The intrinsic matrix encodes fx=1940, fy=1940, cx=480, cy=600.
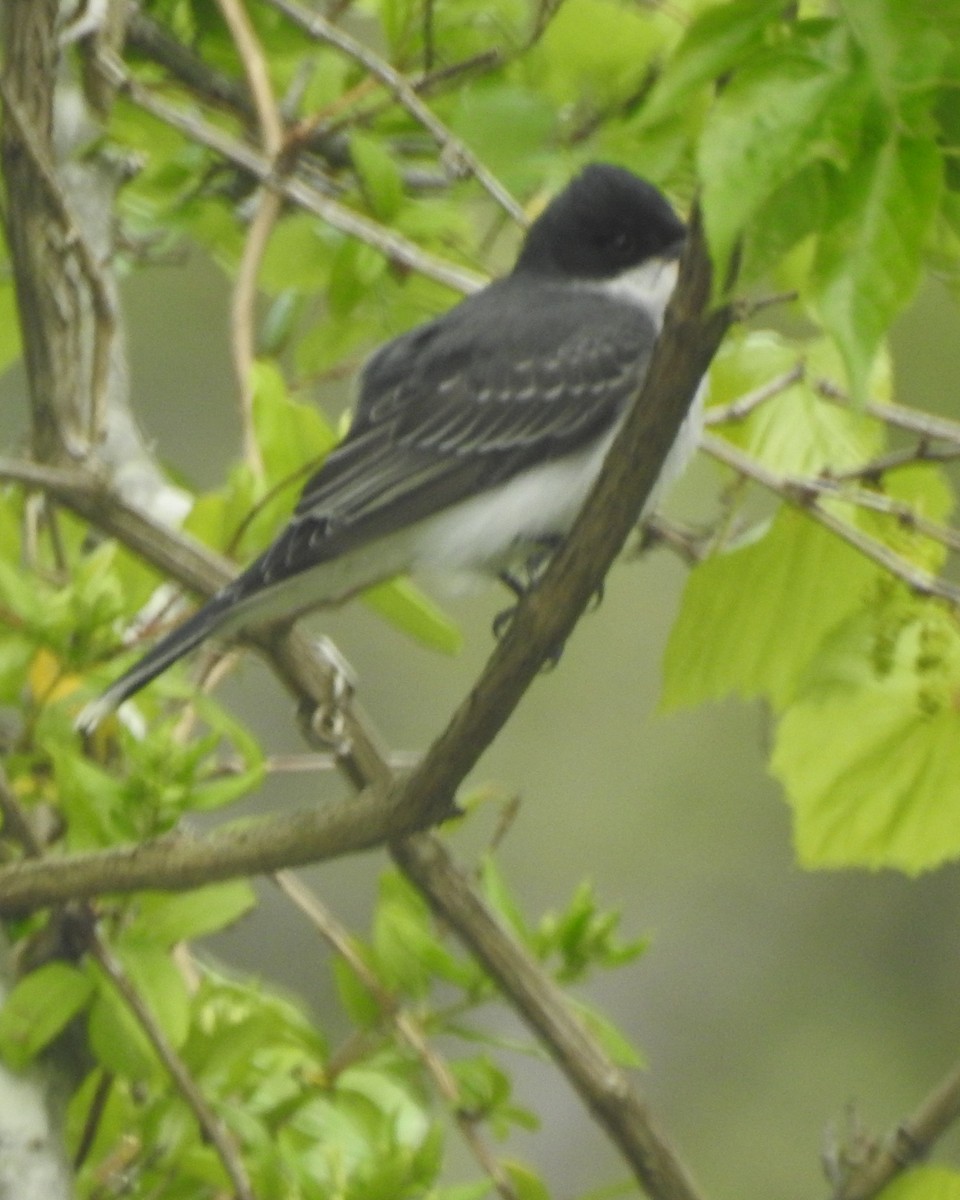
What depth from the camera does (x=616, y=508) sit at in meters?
1.29

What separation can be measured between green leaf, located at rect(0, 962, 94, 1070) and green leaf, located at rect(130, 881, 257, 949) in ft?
0.24

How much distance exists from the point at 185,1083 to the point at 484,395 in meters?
0.96

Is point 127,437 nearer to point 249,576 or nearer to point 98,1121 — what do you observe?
point 249,576

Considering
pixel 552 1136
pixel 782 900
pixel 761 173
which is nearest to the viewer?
pixel 761 173

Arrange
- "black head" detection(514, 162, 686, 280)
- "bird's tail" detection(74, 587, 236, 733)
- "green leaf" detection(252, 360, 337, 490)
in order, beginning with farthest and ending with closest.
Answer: "black head" detection(514, 162, 686, 280) → "green leaf" detection(252, 360, 337, 490) → "bird's tail" detection(74, 587, 236, 733)

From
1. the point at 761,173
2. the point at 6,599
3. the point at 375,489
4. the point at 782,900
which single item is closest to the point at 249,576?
the point at 6,599

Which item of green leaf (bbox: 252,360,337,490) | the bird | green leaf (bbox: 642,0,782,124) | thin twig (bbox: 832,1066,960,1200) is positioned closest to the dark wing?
the bird

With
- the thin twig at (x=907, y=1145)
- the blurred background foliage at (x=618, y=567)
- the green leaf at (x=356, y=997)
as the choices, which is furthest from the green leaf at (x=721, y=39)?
the green leaf at (x=356, y=997)

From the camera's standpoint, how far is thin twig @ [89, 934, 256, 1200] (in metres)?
1.50

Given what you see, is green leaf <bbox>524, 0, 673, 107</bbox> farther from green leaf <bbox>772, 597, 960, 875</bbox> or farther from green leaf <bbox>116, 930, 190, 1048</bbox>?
green leaf <bbox>116, 930, 190, 1048</bbox>

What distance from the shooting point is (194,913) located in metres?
1.59

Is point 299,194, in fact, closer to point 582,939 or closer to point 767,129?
point 582,939

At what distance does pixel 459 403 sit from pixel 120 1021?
907 millimetres

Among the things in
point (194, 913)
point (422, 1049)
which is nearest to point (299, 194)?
point (194, 913)
